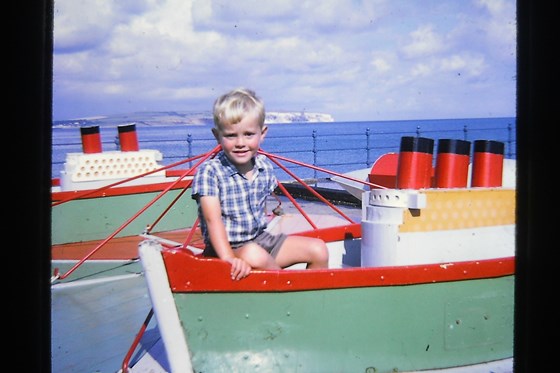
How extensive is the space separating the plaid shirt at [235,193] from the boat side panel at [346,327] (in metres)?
0.27

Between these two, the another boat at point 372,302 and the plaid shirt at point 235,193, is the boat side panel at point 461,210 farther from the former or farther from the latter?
the plaid shirt at point 235,193

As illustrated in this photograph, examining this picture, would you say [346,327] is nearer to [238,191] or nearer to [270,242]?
[270,242]

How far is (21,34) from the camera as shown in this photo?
90 centimetres

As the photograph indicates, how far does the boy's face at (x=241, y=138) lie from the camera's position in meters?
2.03

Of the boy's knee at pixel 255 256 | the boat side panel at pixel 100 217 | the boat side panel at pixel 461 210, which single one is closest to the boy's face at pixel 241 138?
the boy's knee at pixel 255 256

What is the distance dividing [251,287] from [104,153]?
3596 millimetres

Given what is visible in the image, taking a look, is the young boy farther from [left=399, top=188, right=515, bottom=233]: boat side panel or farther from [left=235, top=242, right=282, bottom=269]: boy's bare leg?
[left=399, top=188, right=515, bottom=233]: boat side panel

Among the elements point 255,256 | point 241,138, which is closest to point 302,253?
point 255,256

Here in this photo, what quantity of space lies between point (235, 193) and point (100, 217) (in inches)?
132

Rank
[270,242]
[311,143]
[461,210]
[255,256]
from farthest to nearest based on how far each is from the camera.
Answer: [311,143] < [461,210] < [270,242] < [255,256]

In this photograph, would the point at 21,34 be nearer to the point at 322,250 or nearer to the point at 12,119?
the point at 12,119

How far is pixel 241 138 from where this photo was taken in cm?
205

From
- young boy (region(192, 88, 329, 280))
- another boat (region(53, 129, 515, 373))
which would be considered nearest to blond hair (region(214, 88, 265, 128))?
young boy (region(192, 88, 329, 280))

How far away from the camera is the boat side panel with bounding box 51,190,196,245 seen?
5023mm
